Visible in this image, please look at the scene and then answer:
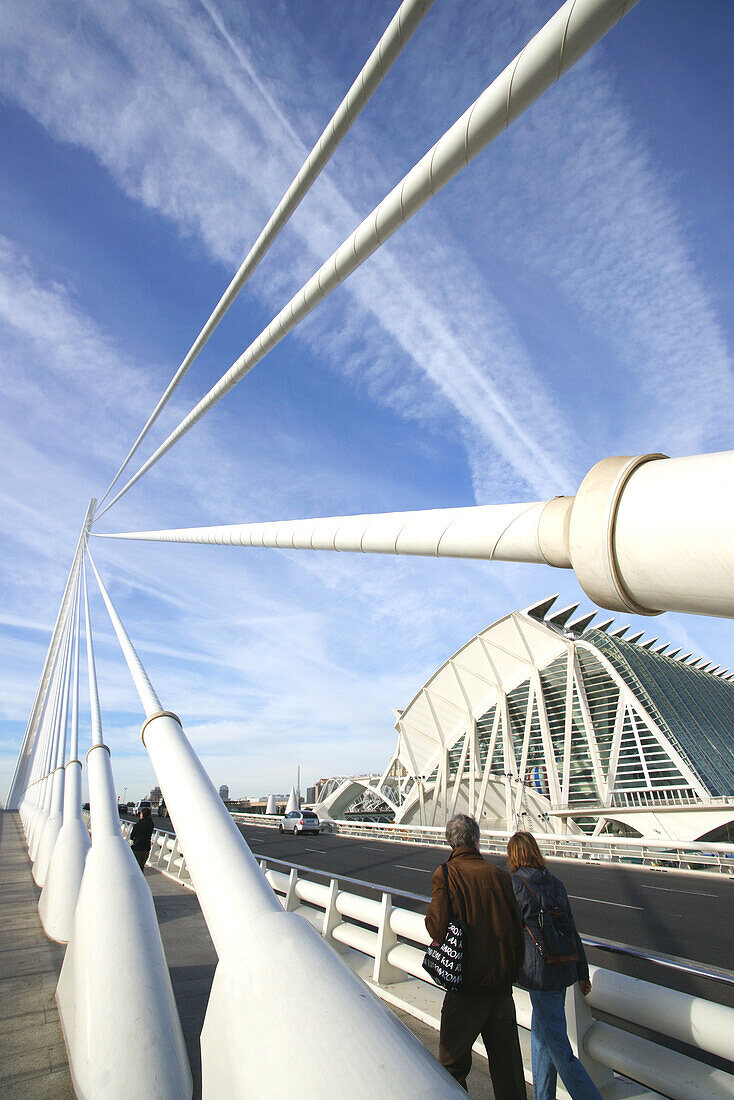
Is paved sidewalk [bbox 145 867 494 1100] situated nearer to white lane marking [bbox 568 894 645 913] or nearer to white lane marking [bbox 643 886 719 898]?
white lane marking [bbox 568 894 645 913]

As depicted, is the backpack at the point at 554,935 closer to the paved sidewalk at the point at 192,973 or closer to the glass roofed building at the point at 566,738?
the paved sidewalk at the point at 192,973

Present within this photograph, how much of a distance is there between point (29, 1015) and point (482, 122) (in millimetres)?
7547

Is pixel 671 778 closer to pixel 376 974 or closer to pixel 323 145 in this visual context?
pixel 376 974

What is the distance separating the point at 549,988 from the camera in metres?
3.14

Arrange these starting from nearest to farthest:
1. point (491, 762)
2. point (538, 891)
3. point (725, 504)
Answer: point (725, 504) → point (538, 891) → point (491, 762)

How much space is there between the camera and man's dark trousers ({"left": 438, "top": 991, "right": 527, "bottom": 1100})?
296 cm

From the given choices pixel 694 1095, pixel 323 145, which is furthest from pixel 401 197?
pixel 694 1095

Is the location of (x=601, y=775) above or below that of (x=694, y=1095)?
above

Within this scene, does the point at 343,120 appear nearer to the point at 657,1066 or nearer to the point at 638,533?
the point at 638,533

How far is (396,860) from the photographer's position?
61.1ft

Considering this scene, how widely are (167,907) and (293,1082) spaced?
9.11 m

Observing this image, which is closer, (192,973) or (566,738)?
(192,973)

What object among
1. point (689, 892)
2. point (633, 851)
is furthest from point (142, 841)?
point (633, 851)

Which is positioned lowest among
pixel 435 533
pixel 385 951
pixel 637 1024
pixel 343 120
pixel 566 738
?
pixel 637 1024
